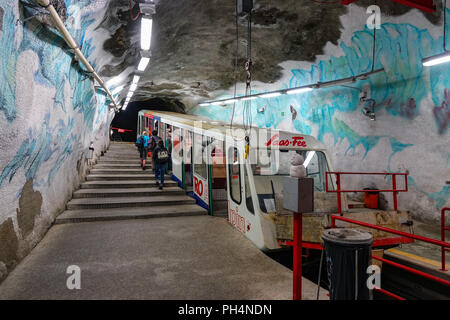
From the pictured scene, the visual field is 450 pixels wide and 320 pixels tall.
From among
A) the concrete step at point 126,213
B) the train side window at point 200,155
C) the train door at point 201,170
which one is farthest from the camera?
the train side window at point 200,155

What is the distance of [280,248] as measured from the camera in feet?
16.0

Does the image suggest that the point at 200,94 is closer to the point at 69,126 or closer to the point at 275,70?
the point at 275,70

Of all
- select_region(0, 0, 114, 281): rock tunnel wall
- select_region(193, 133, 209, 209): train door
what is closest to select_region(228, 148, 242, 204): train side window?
select_region(193, 133, 209, 209): train door

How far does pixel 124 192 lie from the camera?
8.55 m

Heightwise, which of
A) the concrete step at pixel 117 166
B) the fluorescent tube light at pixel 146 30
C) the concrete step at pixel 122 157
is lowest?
the concrete step at pixel 117 166

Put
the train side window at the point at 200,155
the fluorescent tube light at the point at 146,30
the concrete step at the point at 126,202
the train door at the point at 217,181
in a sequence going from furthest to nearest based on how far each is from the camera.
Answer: the train side window at the point at 200,155 → the train door at the point at 217,181 → the concrete step at the point at 126,202 → the fluorescent tube light at the point at 146,30

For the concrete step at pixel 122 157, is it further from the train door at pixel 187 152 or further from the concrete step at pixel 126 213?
the concrete step at pixel 126 213

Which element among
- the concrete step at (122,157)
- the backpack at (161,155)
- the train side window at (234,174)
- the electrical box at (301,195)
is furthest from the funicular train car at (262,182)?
the concrete step at (122,157)

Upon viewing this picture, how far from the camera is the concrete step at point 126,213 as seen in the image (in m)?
6.69

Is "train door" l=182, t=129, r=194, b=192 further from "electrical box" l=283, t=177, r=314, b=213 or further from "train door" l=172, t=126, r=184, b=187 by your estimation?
"electrical box" l=283, t=177, r=314, b=213

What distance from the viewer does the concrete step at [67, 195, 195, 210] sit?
748 cm
